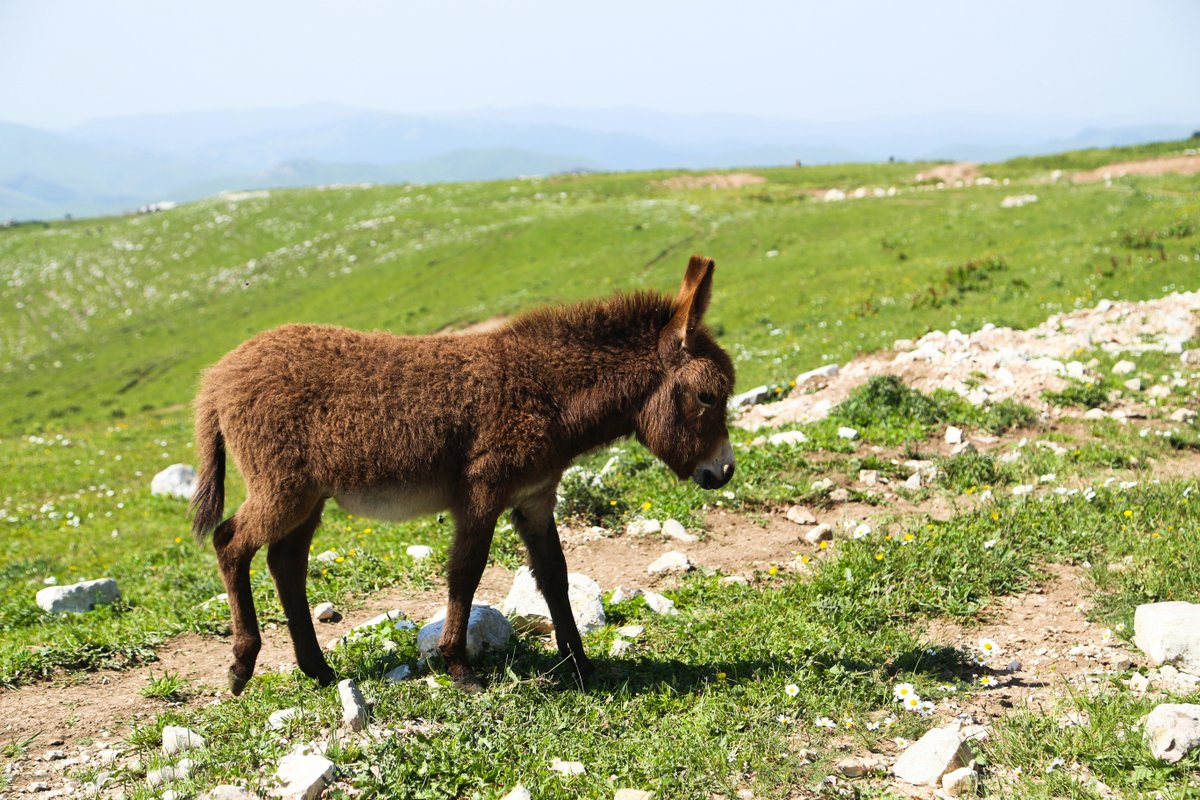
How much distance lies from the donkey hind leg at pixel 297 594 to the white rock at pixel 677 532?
3.97 meters

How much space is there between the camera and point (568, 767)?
5.01 meters

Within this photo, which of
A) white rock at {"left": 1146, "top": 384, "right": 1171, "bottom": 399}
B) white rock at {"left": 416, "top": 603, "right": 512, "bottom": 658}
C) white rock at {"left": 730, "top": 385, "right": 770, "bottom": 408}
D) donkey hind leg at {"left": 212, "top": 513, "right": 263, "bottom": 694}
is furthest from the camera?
white rock at {"left": 730, "top": 385, "right": 770, "bottom": 408}

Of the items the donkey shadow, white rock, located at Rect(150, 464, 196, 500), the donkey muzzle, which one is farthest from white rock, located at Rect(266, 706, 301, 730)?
white rock, located at Rect(150, 464, 196, 500)

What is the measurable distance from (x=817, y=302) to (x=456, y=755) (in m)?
23.6

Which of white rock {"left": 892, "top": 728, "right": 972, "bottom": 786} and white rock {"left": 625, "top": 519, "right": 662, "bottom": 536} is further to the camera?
white rock {"left": 625, "top": 519, "right": 662, "bottom": 536}

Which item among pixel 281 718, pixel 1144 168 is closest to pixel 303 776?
pixel 281 718

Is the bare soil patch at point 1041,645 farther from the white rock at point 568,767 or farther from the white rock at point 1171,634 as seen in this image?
the white rock at point 568,767

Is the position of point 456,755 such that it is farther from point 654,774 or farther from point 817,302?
point 817,302

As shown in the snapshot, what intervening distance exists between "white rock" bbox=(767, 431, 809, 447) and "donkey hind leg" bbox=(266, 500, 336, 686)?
652 cm

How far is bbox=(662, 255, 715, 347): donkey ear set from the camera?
6.28 meters

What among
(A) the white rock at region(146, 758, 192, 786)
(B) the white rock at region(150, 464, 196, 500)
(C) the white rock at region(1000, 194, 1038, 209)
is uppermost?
(C) the white rock at region(1000, 194, 1038, 209)

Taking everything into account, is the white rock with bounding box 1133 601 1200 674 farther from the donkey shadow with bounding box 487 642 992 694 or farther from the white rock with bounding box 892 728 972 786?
the white rock with bounding box 892 728 972 786

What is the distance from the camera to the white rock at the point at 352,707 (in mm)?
5277

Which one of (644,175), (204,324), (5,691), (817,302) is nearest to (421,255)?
(204,324)
